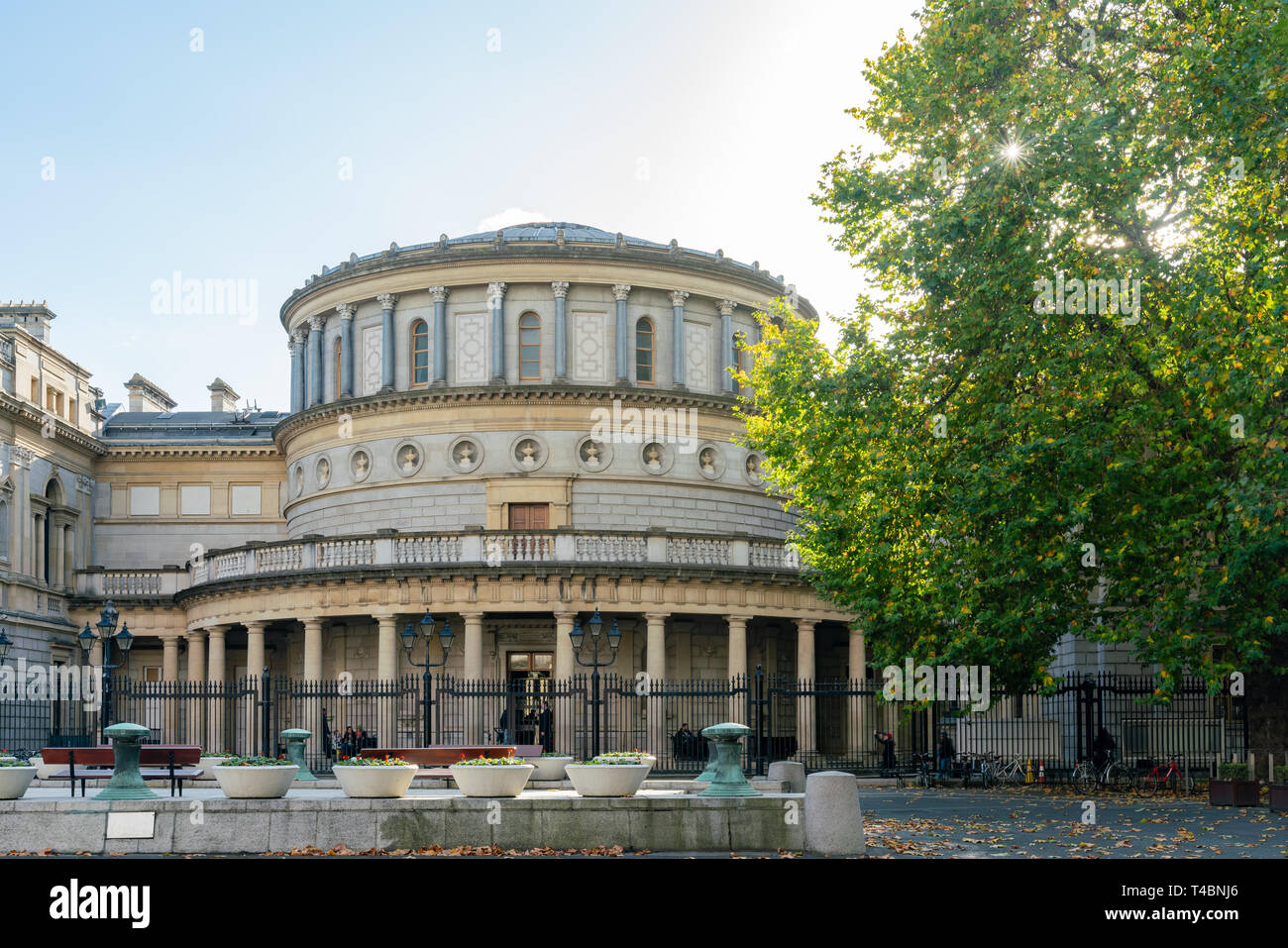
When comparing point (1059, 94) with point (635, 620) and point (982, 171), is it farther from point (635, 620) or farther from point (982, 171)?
point (635, 620)

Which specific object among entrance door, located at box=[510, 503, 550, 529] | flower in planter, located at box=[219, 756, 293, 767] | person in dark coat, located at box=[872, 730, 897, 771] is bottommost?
person in dark coat, located at box=[872, 730, 897, 771]

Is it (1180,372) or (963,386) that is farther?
(963,386)

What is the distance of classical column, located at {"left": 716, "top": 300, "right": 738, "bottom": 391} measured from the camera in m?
57.3

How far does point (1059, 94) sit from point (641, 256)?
90.3ft

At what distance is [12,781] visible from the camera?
865 inches

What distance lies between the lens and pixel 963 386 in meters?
31.8

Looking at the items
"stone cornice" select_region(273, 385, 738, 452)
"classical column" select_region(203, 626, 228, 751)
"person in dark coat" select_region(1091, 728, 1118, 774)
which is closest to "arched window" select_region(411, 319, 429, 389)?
"stone cornice" select_region(273, 385, 738, 452)

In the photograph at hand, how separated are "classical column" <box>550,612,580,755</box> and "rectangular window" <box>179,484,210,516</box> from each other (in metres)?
24.4

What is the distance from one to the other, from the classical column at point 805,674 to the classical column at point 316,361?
21409 mm

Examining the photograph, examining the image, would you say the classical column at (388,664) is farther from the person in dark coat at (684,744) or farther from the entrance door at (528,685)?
the person in dark coat at (684,744)

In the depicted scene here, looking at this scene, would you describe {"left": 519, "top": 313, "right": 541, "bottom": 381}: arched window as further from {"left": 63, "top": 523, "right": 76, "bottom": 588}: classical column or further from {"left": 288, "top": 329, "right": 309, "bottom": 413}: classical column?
{"left": 63, "top": 523, "right": 76, "bottom": 588}: classical column

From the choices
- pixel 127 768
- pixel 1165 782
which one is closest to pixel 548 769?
pixel 127 768

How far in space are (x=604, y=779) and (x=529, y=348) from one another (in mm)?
36181
